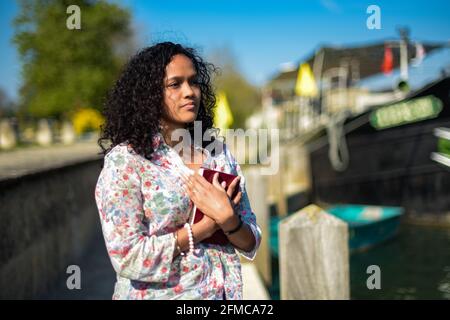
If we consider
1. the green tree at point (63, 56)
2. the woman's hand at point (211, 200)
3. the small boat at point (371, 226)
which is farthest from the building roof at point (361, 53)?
the green tree at point (63, 56)

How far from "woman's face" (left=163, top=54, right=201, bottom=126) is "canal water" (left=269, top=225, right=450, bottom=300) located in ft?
20.7

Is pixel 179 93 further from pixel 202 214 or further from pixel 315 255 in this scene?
pixel 315 255

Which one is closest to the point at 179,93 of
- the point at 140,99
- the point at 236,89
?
the point at 140,99

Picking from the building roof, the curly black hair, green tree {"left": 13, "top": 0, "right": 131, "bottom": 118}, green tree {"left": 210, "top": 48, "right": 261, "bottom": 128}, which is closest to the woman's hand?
the curly black hair

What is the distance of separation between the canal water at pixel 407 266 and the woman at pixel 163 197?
6188 millimetres

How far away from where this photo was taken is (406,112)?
41.1 feet

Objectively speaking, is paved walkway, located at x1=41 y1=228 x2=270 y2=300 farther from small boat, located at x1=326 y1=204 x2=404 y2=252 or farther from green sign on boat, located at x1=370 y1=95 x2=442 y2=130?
green sign on boat, located at x1=370 y1=95 x2=442 y2=130

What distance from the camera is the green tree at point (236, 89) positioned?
1587 inches

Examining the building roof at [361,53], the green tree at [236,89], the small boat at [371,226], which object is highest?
the green tree at [236,89]

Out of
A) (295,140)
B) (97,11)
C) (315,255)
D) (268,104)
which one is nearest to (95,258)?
(315,255)

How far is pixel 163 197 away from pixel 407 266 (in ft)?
29.9

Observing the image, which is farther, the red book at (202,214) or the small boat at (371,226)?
the small boat at (371,226)

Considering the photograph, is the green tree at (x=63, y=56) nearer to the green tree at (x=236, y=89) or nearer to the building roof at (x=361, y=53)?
the green tree at (x=236, y=89)
